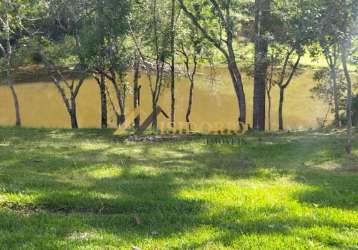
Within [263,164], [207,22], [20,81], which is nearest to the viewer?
[263,164]

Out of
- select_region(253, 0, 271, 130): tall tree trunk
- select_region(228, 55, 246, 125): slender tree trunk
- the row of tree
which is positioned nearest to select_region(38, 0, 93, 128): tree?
the row of tree

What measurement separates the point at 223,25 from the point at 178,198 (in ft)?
46.1

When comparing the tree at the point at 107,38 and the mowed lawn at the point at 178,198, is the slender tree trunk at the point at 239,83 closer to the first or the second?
the tree at the point at 107,38

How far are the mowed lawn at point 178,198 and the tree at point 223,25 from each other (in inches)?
241

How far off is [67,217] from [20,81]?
51300mm

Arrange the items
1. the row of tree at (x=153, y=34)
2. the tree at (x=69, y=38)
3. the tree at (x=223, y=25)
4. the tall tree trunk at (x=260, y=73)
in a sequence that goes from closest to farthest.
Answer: the tree at (x=223, y=25)
the row of tree at (x=153, y=34)
the tall tree trunk at (x=260, y=73)
the tree at (x=69, y=38)

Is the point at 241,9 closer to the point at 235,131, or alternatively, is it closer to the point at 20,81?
the point at 235,131

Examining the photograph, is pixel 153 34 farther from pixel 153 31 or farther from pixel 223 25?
pixel 223 25

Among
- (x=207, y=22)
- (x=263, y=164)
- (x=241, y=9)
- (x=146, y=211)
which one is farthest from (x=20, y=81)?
(x=146, y=211)

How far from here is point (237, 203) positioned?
8.24m

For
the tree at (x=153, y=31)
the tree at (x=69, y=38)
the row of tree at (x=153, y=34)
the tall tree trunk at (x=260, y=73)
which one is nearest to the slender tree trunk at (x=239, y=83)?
the row of tree at (x=153, y=34)

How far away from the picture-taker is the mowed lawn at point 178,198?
6426mm

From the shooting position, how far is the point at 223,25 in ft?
70.1

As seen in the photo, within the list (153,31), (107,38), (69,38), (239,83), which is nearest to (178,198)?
(239,83)
